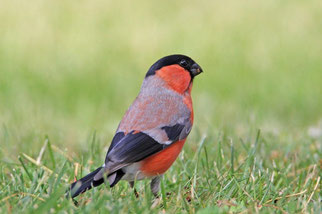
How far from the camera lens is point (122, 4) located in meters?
12.0

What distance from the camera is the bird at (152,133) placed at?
14.0ft

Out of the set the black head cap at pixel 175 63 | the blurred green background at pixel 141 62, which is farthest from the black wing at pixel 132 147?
the blurred green background at pixel 141 62

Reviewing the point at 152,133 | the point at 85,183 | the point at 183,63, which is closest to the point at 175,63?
the point at 183,63

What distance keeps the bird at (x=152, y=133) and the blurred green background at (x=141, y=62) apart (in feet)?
4.37

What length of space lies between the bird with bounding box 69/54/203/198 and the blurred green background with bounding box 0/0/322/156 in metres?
1.33

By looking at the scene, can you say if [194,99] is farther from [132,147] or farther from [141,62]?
[132,147]

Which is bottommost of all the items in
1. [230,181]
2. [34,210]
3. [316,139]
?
[316,139]

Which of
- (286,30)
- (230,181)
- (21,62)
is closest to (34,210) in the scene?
(230,181)

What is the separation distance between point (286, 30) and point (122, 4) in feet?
9.88

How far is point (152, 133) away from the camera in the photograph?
4.53 metres

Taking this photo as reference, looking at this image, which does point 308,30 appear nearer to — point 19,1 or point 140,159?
point 19,1

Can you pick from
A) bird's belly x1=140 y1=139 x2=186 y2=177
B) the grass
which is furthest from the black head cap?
bird's belly x1=140 y1=139 x2=186 y2=177

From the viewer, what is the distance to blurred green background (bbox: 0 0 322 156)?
721 cm

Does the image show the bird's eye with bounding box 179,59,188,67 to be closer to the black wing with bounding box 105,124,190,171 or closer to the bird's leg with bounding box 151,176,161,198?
the black wing with bounding box 105,124,190,171
